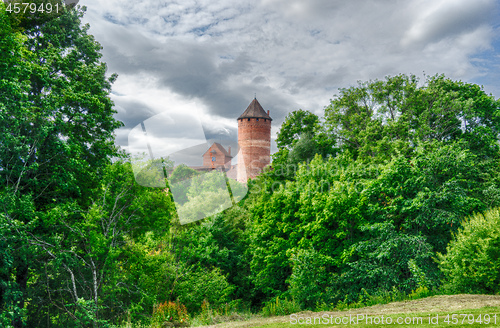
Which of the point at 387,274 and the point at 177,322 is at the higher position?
the point at 387,274

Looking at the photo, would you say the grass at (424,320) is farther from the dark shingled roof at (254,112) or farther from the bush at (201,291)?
the dark shingled roof at (254,112)

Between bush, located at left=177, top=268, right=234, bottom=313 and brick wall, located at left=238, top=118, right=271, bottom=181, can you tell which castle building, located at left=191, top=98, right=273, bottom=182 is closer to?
brick wall, located at left=238, top=118, right=271, bottom=181

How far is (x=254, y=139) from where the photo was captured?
49.4 meters

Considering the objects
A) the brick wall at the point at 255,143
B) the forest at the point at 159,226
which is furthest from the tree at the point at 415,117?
Answer: the brick wall at the point at 255,143

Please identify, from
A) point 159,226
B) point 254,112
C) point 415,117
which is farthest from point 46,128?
point 254,112

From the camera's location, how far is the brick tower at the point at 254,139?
1940 inches

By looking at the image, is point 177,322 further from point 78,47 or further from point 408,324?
point 78,47

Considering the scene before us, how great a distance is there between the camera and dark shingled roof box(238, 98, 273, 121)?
5047 cm

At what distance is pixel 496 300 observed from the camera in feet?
30.4

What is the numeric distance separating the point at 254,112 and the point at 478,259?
41.6 m

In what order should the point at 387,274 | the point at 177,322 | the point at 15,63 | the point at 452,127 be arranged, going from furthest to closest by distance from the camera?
1. the point at 452,127
2. the point at 387,274
3. the point at 177,322
4. the point at 15,63

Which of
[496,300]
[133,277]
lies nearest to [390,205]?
[496,300]

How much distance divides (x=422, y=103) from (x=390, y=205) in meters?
12.6

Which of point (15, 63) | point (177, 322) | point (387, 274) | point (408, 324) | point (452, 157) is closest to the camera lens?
point (408, 324)
